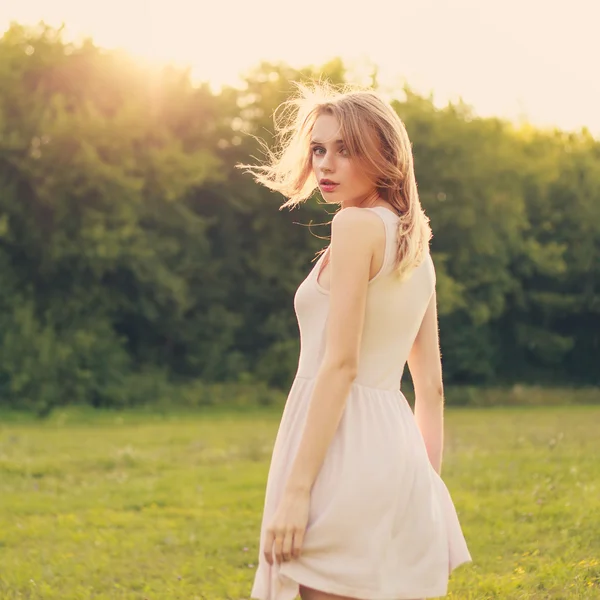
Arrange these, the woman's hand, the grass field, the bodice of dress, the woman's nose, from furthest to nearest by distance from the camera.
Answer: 1. the grass field
2. the woman's nose
3. the bodice of dress
4. the woman's hand

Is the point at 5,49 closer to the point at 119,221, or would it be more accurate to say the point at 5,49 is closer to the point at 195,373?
the point at 119,221

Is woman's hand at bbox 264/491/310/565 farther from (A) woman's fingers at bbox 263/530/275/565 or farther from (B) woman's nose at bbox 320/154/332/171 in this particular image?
(B) woman's nose at bbox 320/154/332/171

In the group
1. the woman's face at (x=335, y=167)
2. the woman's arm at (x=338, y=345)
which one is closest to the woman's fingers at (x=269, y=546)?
the woman's arm at (x=338, y=345)

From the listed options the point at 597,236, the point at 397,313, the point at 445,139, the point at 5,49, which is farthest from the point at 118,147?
the point at 397,313

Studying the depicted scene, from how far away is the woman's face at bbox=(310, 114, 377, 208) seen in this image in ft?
9.43

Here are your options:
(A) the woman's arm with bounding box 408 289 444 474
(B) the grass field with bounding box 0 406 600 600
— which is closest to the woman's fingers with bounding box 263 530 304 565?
(A) the woman's arm with bounding box 408 289 444 474

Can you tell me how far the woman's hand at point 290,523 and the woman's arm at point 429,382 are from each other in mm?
606

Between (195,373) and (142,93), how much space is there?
8910mm

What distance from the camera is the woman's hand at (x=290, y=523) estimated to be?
8.75 feet

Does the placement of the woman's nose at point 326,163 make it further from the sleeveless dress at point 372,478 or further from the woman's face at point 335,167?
the sleeveless dress at point 372,478

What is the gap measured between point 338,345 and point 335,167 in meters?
0.53

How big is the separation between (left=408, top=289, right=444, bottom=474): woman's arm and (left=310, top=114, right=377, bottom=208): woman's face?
42 centimetres

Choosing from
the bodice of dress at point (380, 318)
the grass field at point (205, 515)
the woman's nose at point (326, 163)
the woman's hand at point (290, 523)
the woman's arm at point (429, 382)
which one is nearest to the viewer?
the woman's hand at point (290, 523)

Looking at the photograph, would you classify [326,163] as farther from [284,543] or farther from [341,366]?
[284,543]
